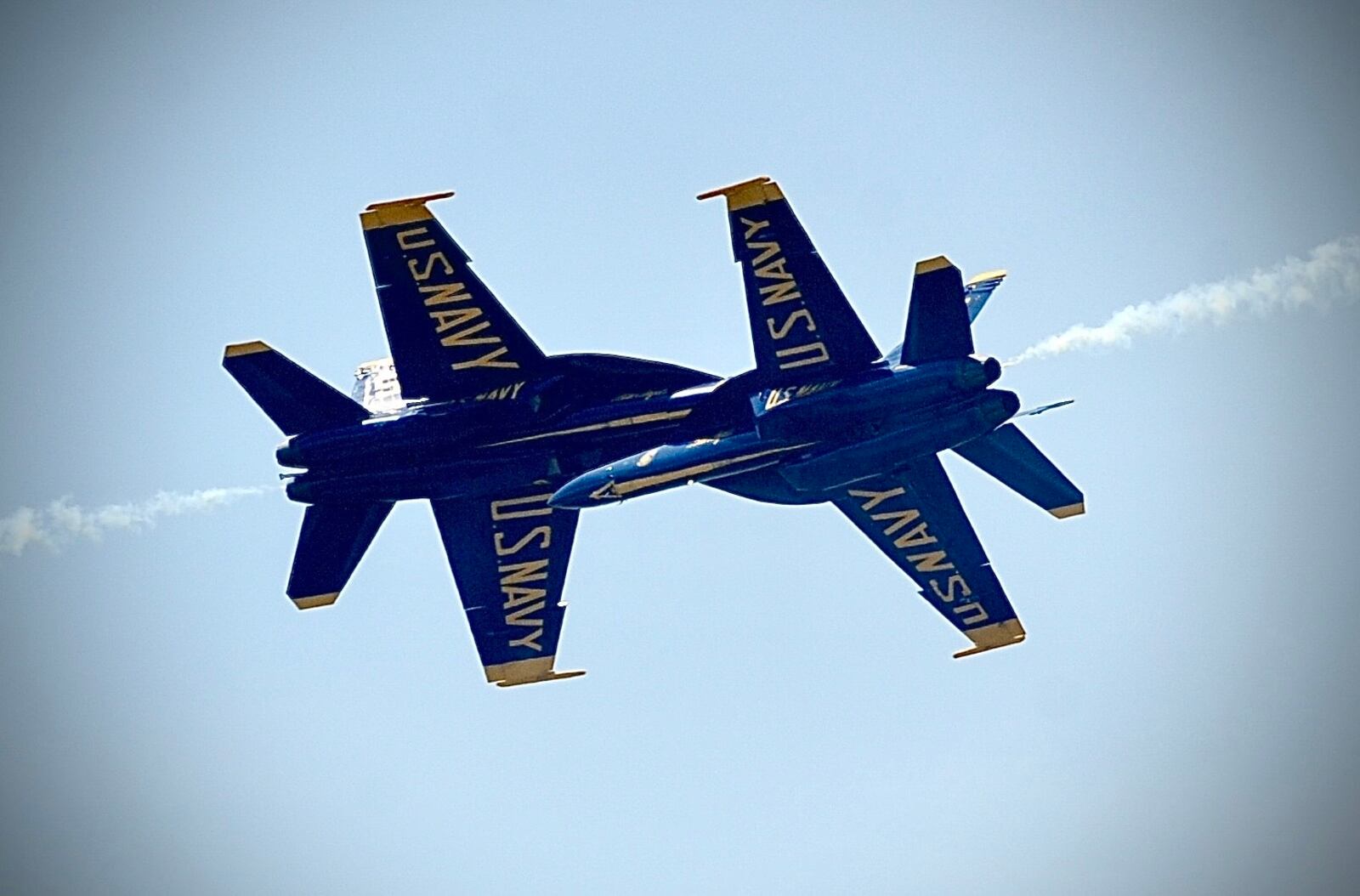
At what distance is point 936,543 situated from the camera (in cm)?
3975

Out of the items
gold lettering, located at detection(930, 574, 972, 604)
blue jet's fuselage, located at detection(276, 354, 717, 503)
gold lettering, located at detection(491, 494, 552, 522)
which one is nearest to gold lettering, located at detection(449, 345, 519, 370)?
blue jet's fuselage, located at detection(276, 354, 717, 503)

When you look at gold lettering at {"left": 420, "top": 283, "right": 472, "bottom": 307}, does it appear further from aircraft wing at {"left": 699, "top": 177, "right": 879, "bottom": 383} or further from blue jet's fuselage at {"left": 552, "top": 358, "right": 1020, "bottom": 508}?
aircraft wing at {"left": 699, "top": 177, "right": 879, "bottom": 383}

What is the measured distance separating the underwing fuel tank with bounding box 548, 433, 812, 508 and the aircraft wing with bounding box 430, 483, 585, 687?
3.46 meters

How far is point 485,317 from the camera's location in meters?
37.1

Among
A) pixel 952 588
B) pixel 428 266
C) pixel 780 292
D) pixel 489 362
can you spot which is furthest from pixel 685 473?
pixel 952 588

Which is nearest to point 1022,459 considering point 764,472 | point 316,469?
point 764,472

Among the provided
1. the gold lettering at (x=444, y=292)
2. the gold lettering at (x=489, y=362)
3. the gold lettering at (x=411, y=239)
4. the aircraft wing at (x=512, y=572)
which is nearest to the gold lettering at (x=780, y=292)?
the gold lettering at (x=489, y=362)

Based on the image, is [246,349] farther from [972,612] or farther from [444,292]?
[972,612]

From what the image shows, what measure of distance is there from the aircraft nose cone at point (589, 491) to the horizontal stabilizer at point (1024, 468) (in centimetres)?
712

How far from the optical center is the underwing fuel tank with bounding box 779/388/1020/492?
34.9 meters

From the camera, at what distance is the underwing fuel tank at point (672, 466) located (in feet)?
118

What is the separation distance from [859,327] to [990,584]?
8043 mm

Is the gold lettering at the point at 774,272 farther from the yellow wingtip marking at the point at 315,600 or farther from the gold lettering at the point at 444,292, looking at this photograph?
the yellow wingtip marking at the point at 315,600

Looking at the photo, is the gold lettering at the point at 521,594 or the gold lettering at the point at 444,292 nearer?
the gold lettering at the point at 444,292
